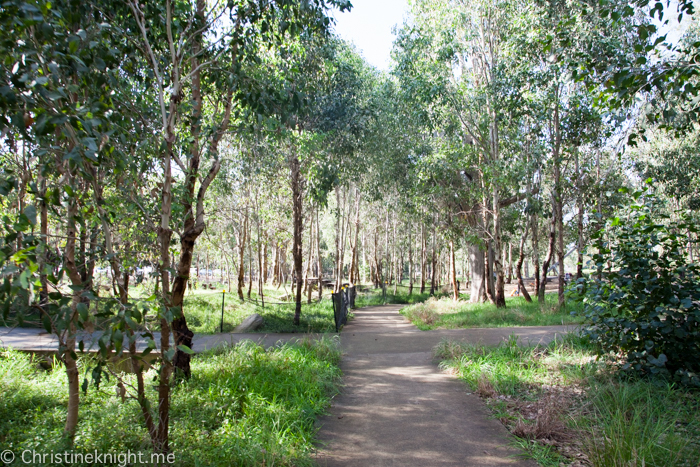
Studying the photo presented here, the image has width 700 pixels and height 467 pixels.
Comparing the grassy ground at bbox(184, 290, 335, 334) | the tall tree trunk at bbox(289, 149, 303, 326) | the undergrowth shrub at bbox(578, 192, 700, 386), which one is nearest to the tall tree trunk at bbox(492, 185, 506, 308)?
the grassy ground at bbox(184, 290, 335, 334)

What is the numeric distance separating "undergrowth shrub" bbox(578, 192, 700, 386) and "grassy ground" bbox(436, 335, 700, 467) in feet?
1.12

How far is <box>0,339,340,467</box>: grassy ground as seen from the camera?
3705 mm

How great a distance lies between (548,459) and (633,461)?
2.47 feet

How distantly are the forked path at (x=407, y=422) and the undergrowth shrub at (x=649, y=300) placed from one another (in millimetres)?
2016

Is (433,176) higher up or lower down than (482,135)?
lower down

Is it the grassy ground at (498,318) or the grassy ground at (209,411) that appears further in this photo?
the grassy ground at (498,318)

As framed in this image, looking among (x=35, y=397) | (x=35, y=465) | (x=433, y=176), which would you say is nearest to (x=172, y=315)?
(x=35, y=465)

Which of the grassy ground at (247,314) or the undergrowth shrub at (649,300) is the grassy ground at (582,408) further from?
the grassy ground at (247,314)

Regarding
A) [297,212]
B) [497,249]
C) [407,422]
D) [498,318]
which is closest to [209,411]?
[407,422]

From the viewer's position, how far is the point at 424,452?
13.1ft

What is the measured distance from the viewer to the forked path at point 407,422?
3.91 metres

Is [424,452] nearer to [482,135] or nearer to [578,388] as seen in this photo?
[578,388]

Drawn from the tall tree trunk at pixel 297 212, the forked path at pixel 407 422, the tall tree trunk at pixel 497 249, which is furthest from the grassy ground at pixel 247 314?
the tall tree trunk at pixel 497 249

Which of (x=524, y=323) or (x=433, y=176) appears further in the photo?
(x=433, y=176)
